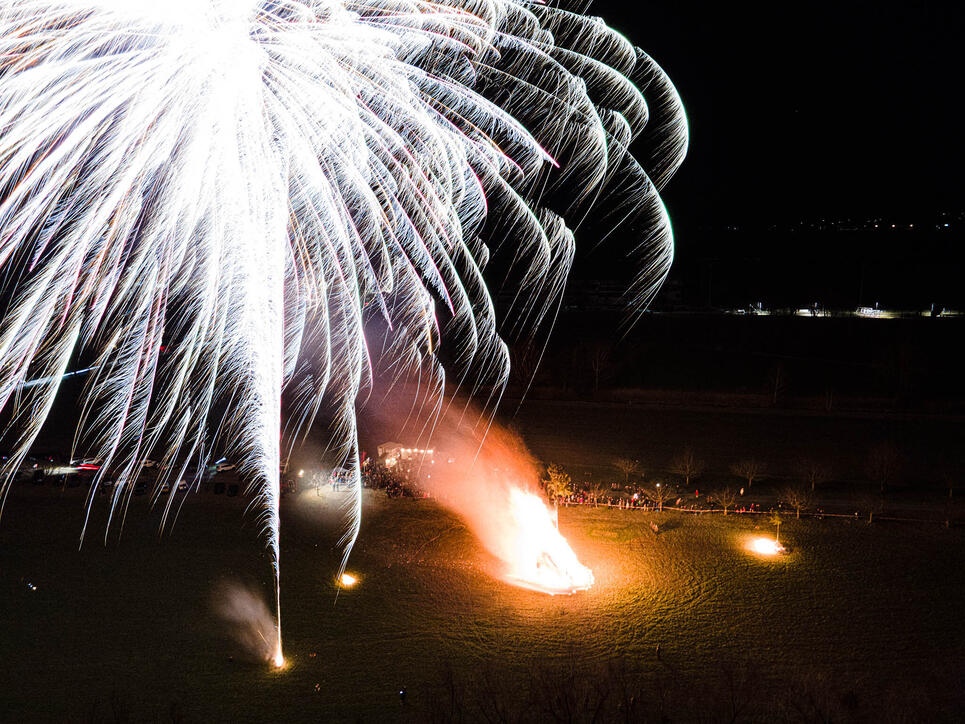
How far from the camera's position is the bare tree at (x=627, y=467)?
1950 cm

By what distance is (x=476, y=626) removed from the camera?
11.1 meters

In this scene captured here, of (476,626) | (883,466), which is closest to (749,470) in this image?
(883,466)

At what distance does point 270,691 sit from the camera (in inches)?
369

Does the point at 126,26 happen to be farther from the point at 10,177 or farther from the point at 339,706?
the point at 339,706

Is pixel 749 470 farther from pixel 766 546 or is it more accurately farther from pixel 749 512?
pixel 766 546

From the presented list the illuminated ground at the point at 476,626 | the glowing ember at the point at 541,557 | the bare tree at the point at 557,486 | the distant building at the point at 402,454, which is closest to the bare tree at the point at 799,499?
the illuminated ground at the point at 476,626

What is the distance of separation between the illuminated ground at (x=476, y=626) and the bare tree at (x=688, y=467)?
3759 mm

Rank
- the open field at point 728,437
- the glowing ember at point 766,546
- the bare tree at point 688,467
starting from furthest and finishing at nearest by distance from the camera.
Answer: the open field at point 728,437 → the bare tree at point 688,467 → the glowing ember at point 766,546

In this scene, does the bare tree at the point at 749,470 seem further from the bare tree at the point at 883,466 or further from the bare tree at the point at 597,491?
the bare tree at the point at 597,491

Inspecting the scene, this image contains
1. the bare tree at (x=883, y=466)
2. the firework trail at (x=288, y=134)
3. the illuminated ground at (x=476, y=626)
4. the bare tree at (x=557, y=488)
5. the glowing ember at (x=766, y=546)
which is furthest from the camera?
the bare tree at (x=883, y=466)

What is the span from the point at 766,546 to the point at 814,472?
15.9 ft

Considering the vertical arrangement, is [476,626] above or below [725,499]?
above

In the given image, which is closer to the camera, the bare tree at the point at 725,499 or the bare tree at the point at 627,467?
the bare tree at the point at 725,499

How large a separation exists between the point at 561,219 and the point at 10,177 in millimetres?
6642
